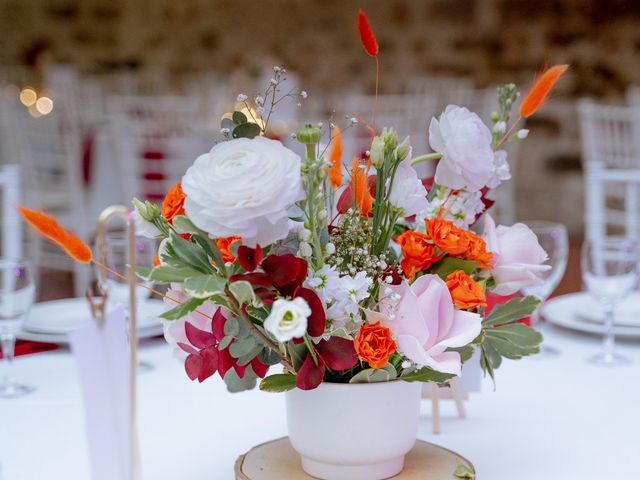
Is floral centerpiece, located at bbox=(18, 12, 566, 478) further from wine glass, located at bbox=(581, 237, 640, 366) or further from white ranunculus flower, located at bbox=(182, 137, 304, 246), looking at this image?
wine glass, located at bbox=(581, 237, 640, 366)

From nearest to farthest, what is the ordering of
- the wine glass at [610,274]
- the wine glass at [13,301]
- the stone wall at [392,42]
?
the wine glass at [13,301], the wine glass at [610,274], the stone wall at [392,42]

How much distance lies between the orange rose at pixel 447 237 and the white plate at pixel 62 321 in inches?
23.8

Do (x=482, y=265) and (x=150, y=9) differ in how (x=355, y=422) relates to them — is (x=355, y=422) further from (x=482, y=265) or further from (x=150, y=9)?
(x=150, y=9)

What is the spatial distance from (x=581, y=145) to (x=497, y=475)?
4996 mm

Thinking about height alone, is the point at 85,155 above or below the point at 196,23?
below

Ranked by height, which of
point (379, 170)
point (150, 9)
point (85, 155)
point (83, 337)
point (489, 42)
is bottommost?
point (83, 337)

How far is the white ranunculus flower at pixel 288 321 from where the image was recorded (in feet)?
2.01

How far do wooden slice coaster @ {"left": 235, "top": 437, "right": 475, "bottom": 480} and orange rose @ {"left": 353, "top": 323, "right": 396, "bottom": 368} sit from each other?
16 cm

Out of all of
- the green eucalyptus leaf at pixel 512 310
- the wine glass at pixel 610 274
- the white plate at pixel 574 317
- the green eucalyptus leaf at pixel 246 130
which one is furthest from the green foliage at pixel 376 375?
the white plate at pixel 574 317

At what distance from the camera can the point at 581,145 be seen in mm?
5562

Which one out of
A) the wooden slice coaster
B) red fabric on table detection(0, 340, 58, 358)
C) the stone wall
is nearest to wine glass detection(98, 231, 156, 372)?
red fabric on table detection(0, 340, 58, 358)

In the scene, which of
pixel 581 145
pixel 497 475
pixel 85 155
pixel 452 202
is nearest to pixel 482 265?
pixel 452 202

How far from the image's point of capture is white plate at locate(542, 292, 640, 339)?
137 centimetres

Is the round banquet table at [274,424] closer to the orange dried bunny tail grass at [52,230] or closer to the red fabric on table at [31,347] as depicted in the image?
the red fabric on table at [31,347]
